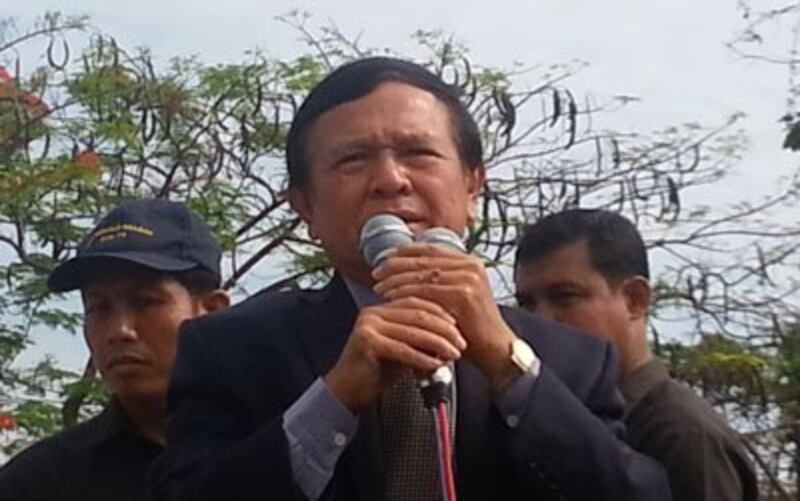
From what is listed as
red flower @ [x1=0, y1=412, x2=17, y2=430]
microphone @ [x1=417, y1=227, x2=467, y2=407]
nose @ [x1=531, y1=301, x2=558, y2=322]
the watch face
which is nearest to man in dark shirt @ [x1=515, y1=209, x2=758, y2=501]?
nose @ [x1=531, y1=301, x2=558, y2=322]

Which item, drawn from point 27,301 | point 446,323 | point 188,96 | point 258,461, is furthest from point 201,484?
point 188,96

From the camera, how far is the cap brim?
10.0ft

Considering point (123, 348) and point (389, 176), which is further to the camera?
point (123, 348)

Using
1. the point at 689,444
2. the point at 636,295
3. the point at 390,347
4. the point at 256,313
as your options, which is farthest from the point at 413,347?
the point at 636,295

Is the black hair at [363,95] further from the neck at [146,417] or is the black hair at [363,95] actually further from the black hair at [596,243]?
the black hair at [596,243]

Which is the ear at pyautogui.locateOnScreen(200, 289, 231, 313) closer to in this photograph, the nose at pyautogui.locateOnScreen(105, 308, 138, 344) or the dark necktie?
the nose at pyautogui.locateOnScreen(105, 308, 138, 344)

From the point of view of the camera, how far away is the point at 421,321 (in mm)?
1932

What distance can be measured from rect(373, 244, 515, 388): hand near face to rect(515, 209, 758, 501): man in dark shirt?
2.76ft

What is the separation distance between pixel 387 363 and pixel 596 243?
158cm

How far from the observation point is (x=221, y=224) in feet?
28.4

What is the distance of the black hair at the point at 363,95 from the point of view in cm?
228

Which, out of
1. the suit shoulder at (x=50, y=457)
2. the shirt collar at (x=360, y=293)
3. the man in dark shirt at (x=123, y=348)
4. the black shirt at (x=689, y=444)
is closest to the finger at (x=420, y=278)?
the shirt collar at (x=360, y=293)

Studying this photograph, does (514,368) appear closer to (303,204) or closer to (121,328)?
(303,204)

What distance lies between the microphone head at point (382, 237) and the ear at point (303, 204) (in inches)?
7.0
